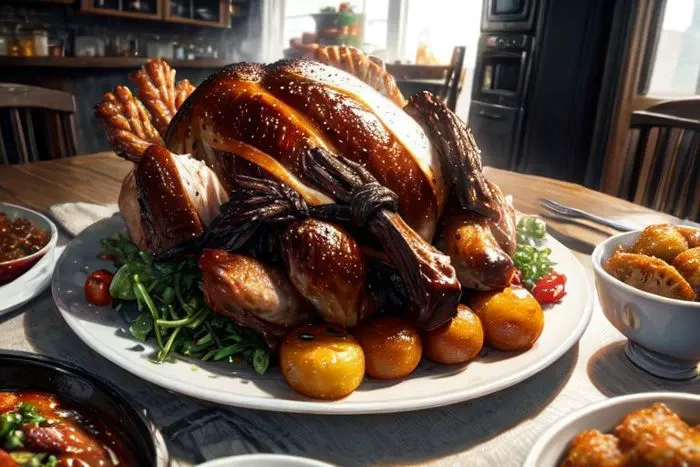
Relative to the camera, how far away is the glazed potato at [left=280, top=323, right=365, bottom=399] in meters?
0.70

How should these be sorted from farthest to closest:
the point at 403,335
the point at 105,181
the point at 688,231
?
the point at 105,181 < the point at 688,231 < the point at 403,335

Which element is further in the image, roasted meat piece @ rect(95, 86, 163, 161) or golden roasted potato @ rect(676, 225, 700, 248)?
roasted meat piece @ rect(95, 86, 163, 161)

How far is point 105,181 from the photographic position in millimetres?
1838

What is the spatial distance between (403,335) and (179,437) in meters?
0.31

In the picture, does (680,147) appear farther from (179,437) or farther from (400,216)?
(179,437)

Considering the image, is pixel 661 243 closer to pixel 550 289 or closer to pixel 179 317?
pixel 550 289

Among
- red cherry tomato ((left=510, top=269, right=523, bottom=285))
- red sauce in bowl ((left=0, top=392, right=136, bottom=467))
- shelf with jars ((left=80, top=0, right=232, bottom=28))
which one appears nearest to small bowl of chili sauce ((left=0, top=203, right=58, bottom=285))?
red sauce in bowl ((left=0, top=392, right=136, bottom=467))

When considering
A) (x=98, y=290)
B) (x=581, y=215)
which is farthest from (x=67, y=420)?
(x=581, y=215)

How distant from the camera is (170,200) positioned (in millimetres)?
933

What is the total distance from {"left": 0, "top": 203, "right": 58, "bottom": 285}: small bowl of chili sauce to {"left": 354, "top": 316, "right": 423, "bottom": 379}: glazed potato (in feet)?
2.00

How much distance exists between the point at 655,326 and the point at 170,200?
75cm

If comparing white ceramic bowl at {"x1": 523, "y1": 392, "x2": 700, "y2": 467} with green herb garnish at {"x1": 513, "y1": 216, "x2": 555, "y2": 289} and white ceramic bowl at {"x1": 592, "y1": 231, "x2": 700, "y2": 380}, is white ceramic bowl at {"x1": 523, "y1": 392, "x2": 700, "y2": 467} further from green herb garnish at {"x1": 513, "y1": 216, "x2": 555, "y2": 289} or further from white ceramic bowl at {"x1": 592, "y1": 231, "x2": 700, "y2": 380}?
green herb garnish at {"x1": 513, "y1": 216, "x2": 555, "y2": 289}

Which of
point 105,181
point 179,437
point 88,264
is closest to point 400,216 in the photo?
point 179,437

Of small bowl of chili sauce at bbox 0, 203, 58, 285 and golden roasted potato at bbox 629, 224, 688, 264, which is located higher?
golden roasted potato at bbox 629, 224, 688, 264
